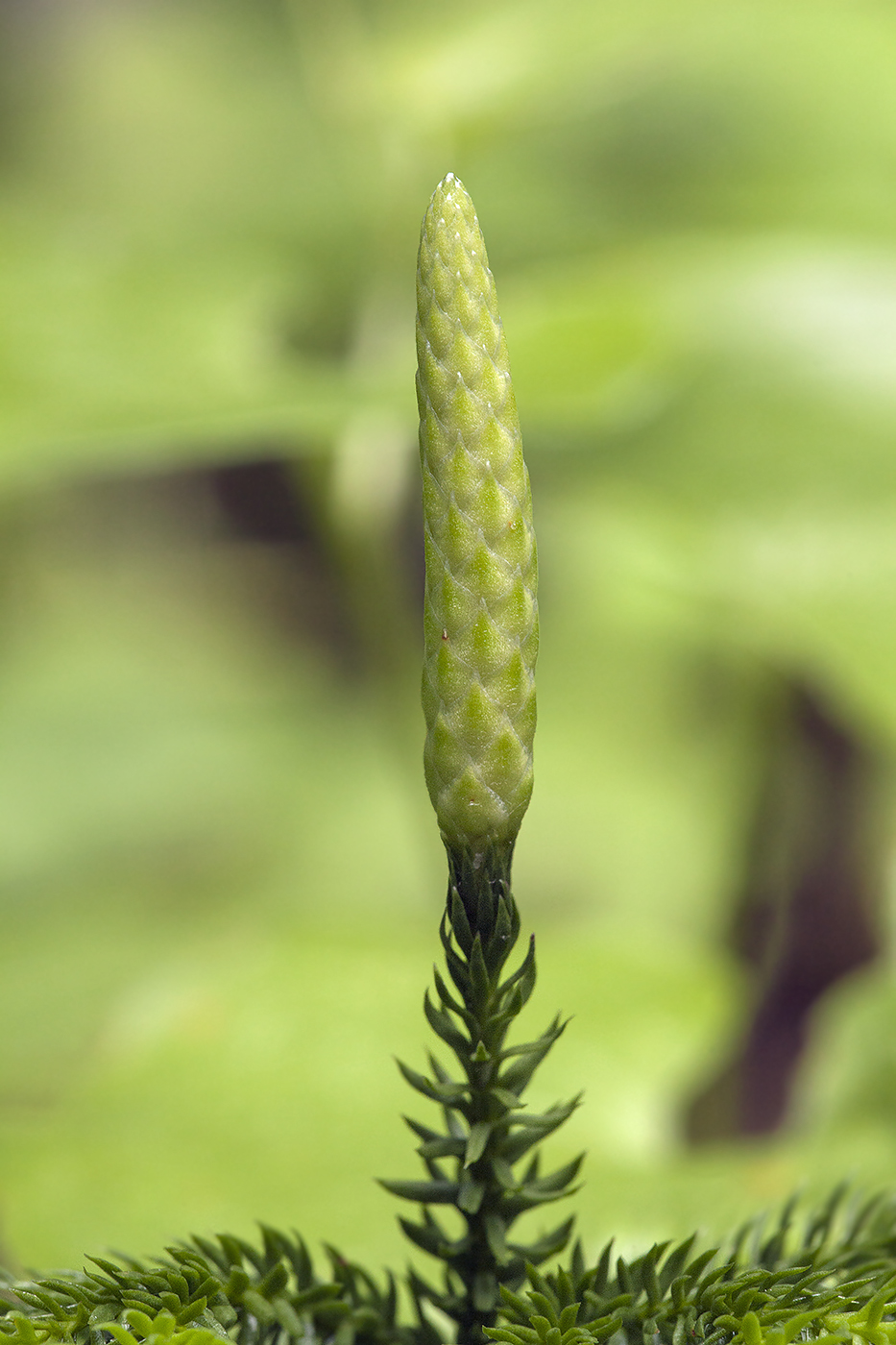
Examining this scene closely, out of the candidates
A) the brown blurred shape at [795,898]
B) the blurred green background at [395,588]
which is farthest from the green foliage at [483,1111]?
the brown blurred shape at [795,898]

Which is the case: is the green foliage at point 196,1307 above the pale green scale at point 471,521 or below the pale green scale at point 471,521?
below

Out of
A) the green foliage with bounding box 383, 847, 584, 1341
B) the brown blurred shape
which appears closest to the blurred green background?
the brown blurred shape

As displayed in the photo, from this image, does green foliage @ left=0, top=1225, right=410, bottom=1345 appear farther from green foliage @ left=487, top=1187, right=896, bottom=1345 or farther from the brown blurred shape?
the brown blurred shape

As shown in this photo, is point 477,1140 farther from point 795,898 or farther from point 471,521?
point 795,898

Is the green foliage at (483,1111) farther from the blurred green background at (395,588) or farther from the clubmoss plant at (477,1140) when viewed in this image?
the blurred green background at (395,588)

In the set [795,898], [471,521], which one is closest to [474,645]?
[471,521]
